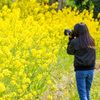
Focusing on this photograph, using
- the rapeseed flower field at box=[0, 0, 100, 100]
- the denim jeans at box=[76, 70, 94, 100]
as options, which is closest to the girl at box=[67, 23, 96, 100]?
the denim jeans at box=[76, 70, 94, 100]

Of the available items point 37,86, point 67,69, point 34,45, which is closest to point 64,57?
point 67,69

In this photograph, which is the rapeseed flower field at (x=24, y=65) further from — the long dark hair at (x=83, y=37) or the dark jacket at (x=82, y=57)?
the long dark hair at (x=83, y=37)

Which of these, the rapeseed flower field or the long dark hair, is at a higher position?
the long dark hair

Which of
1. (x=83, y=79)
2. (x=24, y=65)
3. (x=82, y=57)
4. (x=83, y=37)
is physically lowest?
(x=83, y=79)

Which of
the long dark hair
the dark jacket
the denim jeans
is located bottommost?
the denim jeans

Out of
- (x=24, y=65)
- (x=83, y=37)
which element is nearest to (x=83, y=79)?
(x=83, y=37)

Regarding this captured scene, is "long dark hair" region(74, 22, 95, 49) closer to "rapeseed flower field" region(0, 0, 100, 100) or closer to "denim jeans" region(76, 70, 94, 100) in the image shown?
"denim jeans" region(76, 70, 94, 100)

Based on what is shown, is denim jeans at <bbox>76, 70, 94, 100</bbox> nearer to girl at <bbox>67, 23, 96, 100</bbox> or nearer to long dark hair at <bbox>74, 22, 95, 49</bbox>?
girl at <bbox>67, 23, 96, 100</bbox>

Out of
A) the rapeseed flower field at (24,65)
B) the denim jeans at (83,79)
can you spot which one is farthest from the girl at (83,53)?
the rapeseed flower field at (24,65)

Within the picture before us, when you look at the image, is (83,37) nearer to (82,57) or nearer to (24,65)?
(82,57)

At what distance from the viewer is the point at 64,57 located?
6152 mm

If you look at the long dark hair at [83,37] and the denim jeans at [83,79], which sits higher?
the long dark hair at [83,37]

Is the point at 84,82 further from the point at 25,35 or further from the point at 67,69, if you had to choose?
the point at 67,69

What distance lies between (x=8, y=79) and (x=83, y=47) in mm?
1163
